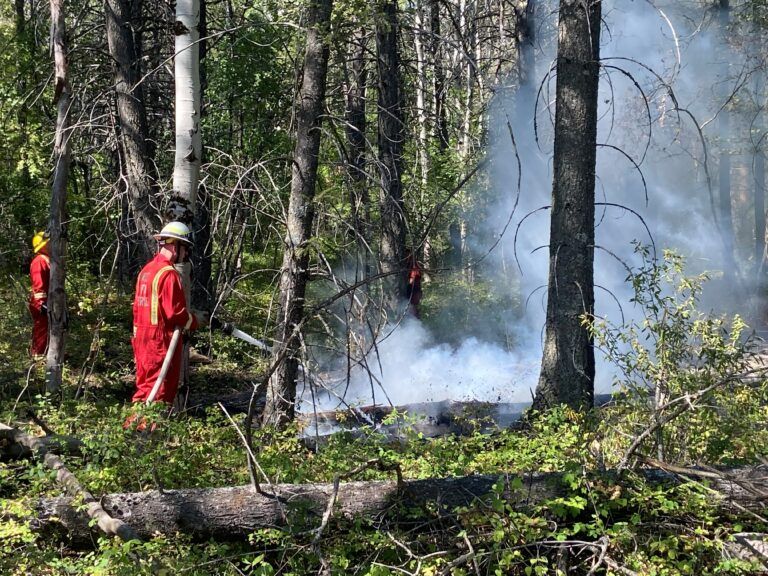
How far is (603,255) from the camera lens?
21.4 metres

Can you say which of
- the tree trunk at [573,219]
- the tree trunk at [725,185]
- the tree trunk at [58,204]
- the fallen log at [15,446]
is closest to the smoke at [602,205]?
the tree trunk at [725,185]

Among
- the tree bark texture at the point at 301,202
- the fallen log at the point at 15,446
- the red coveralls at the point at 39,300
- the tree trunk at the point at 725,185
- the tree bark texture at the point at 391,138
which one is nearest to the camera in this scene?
the fallen log at the point at 15,446

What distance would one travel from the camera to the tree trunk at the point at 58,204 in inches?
307

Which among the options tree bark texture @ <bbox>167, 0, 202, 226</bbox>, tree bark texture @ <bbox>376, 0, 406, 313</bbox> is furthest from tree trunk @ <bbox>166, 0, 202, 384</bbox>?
tree bark texture @ <bbox>376, 0, 406, 313</bbox>

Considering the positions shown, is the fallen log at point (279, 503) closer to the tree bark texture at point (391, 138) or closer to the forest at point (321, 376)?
the forest at point (321, 376)

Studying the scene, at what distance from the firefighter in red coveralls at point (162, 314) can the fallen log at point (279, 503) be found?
6.25 ft

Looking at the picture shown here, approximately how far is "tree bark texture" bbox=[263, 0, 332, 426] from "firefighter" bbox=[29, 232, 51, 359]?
4.28m

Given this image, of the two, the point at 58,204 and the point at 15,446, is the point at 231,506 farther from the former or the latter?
the point at 58,204

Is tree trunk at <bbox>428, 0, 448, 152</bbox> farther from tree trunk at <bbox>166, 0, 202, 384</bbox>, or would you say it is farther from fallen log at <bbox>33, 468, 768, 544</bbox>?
fallen log at <bbox>33, 468, 768, 544</bbox>

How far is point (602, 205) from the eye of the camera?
1623 centimetres

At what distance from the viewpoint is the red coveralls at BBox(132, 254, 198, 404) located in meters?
5.90

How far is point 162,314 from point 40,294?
4.72 m

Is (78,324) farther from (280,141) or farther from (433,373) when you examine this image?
(433,373)

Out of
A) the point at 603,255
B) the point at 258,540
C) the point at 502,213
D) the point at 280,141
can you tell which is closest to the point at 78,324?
the point at 280,141
